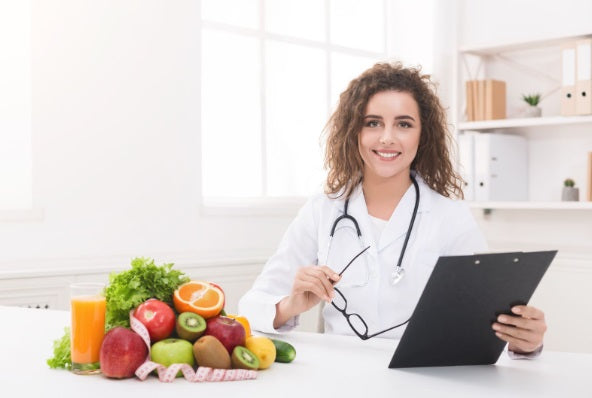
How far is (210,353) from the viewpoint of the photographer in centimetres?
126

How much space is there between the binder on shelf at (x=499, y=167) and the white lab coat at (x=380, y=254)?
5.81 feet

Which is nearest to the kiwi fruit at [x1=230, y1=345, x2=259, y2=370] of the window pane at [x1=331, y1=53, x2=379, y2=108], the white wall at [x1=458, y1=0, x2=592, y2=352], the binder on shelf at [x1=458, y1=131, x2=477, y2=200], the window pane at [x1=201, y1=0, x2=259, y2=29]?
the window pane at [x1=201, y1=0, x2=259, y2=29]

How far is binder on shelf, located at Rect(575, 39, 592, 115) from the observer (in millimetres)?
3391

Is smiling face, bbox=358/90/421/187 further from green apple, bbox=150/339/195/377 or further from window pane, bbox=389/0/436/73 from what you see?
window pane, bbox=389/0/436/73

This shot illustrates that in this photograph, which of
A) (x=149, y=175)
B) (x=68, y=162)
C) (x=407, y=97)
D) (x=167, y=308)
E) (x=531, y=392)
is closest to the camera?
(x=531, y=392)

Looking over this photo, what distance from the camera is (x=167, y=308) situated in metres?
1.31

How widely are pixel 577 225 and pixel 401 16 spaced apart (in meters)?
1.63

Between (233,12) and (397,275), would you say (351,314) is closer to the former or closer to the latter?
(397,275)

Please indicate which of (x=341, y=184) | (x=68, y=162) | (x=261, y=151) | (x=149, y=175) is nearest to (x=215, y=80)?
(x=261, y=151)

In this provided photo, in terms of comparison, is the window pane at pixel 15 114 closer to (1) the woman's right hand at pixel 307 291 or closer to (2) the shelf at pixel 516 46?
(1) the woman's right hand at pixel 307 291

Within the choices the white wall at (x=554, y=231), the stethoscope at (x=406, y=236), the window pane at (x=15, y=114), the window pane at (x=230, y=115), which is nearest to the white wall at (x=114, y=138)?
the window pane at (x=15, y=114)

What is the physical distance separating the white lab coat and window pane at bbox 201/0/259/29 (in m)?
1.85

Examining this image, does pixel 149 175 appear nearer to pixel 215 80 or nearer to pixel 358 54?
pixel 215 80

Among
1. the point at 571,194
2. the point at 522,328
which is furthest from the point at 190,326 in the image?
the point at 571,194
